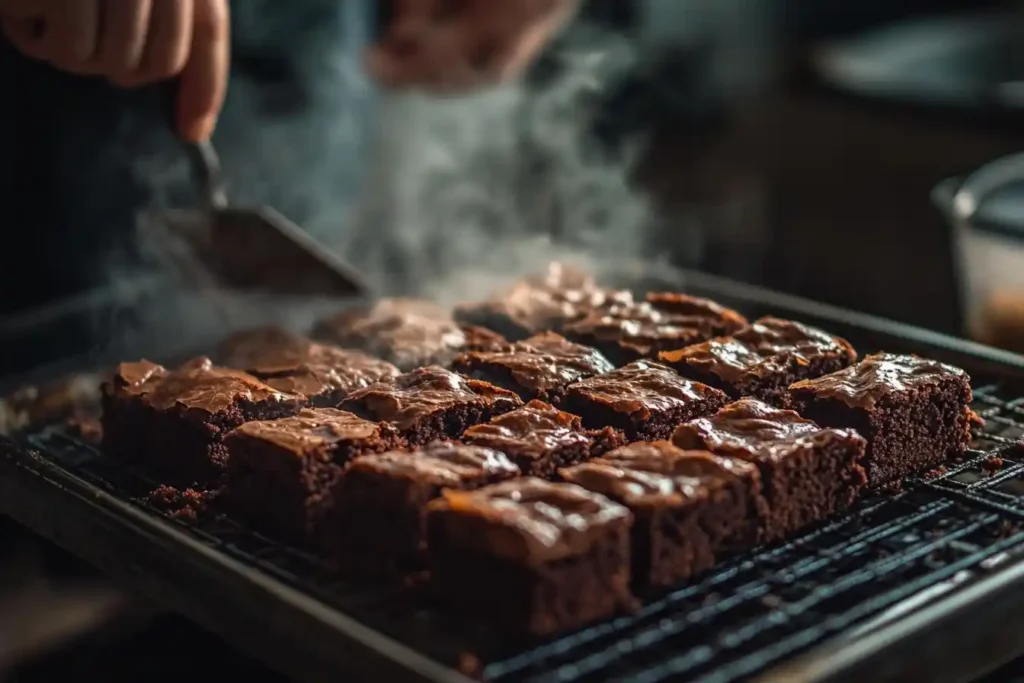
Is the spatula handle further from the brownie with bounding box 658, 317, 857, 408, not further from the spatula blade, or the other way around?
the brownie with bounding box 658, 317, 857, 408

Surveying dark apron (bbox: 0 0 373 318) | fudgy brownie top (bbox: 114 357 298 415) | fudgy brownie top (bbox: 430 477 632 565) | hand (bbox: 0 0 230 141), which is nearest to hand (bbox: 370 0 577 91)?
dark apron (bbox: 0 0 373 318)

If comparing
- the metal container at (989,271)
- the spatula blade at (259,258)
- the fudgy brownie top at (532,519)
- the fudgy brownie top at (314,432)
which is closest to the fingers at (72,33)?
the spatula blade at (259,258)

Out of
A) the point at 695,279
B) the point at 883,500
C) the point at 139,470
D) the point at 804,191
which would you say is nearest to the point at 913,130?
the point at 804,191

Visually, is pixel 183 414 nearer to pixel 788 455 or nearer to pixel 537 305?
pixel 537 305

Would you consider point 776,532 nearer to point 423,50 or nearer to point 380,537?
point 380,537

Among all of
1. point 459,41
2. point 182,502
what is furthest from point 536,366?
point 459,41

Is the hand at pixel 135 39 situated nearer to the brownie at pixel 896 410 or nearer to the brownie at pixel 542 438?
the brownie at pixel 542 438

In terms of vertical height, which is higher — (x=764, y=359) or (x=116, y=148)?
(x=116, y=148)
